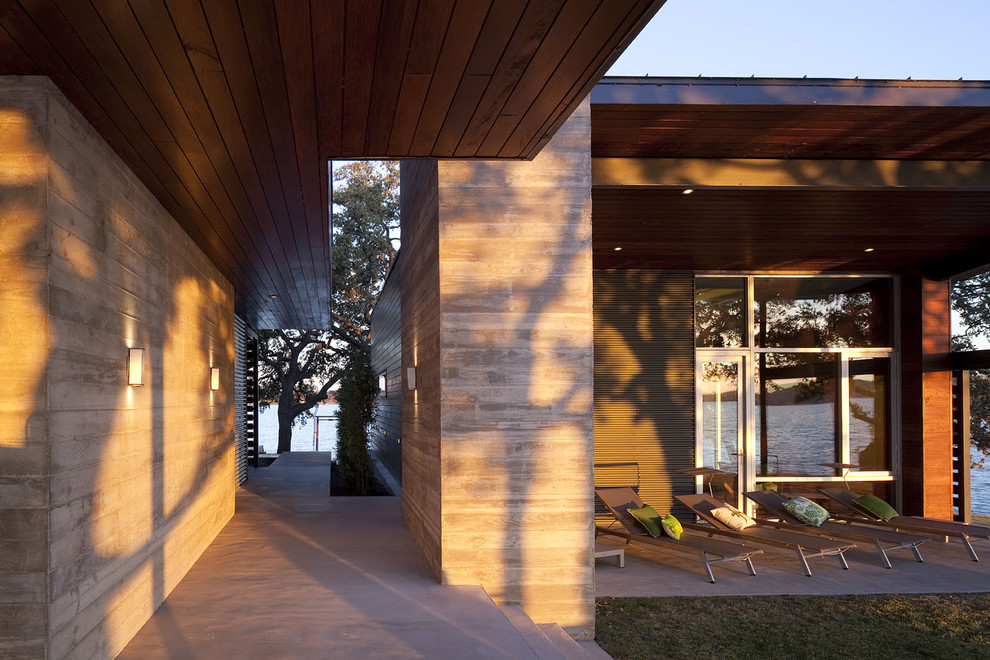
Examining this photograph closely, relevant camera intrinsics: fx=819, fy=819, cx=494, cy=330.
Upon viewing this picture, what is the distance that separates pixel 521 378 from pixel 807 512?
529cm


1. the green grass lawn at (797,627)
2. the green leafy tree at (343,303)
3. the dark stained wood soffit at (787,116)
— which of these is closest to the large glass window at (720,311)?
the dark stained wood soffit at (787,116)

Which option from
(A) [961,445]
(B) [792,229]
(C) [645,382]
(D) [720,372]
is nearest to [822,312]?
(D) [720,372]

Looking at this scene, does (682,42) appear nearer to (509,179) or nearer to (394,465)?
(394,465)

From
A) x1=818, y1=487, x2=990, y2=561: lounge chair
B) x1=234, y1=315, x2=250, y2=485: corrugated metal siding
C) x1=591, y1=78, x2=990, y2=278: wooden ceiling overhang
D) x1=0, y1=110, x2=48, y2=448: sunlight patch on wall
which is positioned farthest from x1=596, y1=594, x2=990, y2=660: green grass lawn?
x1=234, y1=315, x2=250, y2=485: corrugated metal siding

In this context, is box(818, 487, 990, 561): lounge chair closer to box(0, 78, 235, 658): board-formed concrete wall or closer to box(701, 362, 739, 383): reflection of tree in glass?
box(701, 362, 739, 383): reflection of tree in glass

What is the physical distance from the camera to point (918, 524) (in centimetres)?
927

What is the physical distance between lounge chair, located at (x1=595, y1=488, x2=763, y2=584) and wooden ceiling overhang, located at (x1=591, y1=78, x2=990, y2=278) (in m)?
2.92

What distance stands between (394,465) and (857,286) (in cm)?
758

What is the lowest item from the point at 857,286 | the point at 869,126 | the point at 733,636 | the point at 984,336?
the point at 733,636

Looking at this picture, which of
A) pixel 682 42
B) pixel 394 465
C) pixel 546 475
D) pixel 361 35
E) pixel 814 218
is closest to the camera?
pixel 361 35

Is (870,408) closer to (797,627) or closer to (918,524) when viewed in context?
(918,524)

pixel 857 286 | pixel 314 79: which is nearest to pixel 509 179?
pixel 314 79

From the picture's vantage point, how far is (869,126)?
247 inches

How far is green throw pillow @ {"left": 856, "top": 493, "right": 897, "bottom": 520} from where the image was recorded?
974 centimetres
